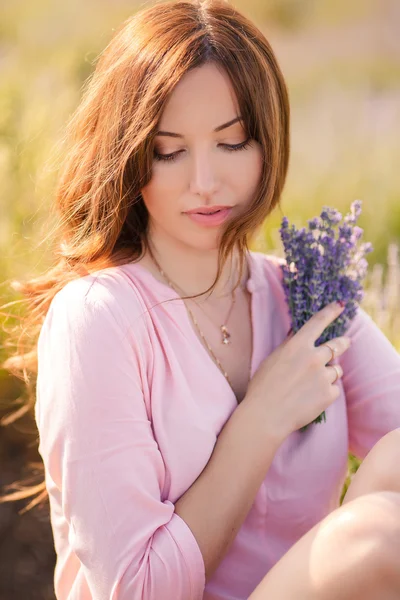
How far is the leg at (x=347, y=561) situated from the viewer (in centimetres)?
125

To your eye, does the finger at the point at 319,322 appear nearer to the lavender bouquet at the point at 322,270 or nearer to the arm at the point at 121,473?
the lavender bouquet at the point at 322,270

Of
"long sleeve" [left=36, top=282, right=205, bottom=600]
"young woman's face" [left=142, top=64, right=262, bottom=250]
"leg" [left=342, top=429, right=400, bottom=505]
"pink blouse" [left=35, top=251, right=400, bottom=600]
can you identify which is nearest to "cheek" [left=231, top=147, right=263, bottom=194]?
"young woman's face" [left=142, top=64, right=262, bottom=250]

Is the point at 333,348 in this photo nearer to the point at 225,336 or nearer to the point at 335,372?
the point at 335,372

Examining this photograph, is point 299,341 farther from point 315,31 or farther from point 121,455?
point 315,31

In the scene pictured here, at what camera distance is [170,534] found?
4.85 ft

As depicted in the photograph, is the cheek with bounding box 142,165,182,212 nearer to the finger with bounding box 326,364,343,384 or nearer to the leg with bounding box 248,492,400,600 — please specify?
the finger with bounding box 326,364,343,384

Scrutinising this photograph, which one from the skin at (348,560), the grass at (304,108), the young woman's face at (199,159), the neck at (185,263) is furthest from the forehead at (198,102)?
the grass at (304,108)

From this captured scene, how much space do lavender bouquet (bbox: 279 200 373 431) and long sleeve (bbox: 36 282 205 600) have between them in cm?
40

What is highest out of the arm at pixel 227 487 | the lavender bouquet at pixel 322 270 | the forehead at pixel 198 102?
the forehead at pixel 198 102

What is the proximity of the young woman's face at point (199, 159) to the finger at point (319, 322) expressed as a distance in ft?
0.89

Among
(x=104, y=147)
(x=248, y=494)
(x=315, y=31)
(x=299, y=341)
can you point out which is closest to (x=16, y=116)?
(x=104, y=147)

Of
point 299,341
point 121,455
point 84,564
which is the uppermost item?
point 299,341

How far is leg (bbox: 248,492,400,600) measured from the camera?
1.25 m

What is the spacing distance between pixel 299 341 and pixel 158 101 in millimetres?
558
